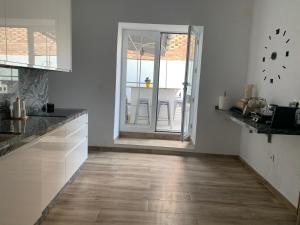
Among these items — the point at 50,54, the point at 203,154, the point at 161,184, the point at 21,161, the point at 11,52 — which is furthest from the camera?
the point at 203,154

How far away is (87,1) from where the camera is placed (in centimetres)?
412

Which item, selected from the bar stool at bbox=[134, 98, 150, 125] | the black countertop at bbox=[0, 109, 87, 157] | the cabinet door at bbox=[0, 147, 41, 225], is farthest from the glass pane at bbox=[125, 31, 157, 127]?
the cabinet door at bbox=[0, 147, 41, 225]

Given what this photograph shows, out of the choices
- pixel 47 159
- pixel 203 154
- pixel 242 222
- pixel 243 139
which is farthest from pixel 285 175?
pixel 47 159

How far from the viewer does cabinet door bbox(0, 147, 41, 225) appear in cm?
153

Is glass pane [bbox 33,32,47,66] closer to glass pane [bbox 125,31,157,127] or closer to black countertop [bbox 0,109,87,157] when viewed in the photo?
black countertop [bbox 0,109,87,157]

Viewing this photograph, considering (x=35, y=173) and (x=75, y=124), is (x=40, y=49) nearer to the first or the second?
(x=75, y=124)

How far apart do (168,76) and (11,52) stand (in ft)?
11.5

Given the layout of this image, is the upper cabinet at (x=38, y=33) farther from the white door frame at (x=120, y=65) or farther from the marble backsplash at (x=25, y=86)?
the white door frame at (x=120, y=65)

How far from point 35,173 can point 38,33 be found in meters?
1.34

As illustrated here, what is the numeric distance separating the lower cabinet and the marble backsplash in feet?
2.05

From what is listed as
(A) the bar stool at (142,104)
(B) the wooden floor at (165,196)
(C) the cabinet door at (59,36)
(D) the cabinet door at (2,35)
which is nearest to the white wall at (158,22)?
(B) the wooden floor at (165,196)

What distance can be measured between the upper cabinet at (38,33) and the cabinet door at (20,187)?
2.52 ft

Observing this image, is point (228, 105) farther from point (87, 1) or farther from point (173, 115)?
point (87, 1)

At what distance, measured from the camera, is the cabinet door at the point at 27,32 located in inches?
76.6
